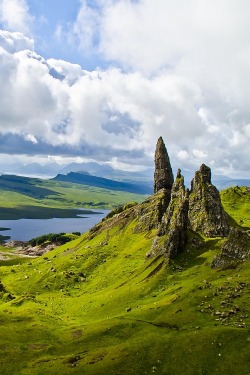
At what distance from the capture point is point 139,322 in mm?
69375

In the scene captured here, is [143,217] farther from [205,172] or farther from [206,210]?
[206,210]

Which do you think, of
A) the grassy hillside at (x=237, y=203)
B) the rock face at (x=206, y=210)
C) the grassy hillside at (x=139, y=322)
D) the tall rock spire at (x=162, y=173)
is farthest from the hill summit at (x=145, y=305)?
the tall rock spire at (x=162, y=173)

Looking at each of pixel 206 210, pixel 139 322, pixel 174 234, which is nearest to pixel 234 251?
pixel 174 234

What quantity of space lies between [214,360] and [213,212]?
8483 cm

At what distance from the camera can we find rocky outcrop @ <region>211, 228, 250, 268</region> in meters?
84.6

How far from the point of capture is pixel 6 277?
16225cm

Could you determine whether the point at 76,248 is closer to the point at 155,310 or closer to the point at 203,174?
the point at 203,174

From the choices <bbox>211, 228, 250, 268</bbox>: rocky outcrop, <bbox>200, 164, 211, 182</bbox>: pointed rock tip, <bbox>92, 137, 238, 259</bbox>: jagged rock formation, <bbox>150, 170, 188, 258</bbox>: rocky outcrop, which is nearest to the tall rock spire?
<bbox>92, 137, 238, 259</bbox>: jagged rock formation

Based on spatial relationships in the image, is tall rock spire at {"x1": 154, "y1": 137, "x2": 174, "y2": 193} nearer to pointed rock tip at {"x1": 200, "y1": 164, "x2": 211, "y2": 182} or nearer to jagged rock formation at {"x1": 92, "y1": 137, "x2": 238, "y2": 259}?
jagged rock formation at {"x1": 92, "y1": 137, "x2": 238, "y2": 259}

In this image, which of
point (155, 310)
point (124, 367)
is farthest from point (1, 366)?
point (155, 310)

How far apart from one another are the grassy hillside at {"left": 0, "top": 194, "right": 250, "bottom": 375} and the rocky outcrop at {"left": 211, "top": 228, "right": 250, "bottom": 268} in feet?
10.8

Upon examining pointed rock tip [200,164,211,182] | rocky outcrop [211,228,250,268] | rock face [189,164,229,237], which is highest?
pointed rock tip [200,164,211,182]

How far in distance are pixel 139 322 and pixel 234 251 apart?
95.9 ft

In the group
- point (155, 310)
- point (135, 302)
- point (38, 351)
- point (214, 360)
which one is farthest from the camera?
point (135, 302)
